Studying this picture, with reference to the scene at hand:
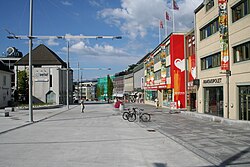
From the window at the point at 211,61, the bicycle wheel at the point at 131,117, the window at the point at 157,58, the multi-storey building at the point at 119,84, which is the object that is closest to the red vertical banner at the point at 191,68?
the window at the point at 211,61

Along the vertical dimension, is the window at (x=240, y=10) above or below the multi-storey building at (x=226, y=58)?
above

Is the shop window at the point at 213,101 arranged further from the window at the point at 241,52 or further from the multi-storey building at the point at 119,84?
the multi-storey building at the point at 119,84

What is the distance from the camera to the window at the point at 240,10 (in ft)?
63.7

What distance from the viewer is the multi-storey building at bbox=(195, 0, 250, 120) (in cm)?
2003

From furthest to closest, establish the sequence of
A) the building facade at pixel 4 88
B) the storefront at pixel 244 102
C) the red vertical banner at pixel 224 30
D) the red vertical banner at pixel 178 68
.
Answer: the building facade at pixel 4 88, the red vertical banner at pixel 178 68, the red vertical banner at pixel 224 30, the storefront at pixel 244 102

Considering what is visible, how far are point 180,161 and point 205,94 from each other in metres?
20.8

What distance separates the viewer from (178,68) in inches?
1588

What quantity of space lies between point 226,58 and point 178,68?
59.5 ft

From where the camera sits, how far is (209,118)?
2336 centimetres

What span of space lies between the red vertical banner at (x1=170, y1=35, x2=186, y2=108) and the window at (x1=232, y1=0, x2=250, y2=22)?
1811 cm

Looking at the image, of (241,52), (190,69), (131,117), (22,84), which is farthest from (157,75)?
(241,52)

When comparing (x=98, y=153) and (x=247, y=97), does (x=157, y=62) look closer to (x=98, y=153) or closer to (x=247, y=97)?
(x=247, y=97)

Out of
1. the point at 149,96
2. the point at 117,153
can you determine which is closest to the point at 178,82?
the point at 149,96

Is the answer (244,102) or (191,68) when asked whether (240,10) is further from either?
(191,68)
